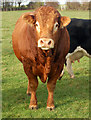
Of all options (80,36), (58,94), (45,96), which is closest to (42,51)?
(45,96)

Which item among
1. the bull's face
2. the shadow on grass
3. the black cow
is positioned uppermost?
the bull's face

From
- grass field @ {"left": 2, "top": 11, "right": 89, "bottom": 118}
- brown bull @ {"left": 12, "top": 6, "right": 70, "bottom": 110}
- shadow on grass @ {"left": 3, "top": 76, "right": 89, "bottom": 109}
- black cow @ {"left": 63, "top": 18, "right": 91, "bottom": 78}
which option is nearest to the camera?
brown bull @ {"left": 12, "top": 6, "right": 70, "bottom": 110}

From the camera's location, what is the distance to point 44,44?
4.18 metres

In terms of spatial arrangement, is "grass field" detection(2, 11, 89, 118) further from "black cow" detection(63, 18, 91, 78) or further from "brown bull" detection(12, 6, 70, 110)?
"black cow" detection(63, 18, 91, 78)

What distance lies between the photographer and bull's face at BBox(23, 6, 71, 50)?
4.21m

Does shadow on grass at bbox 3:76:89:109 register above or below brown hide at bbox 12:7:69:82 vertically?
below

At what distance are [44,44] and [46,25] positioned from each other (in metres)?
0.43

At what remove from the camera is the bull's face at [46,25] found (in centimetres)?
421

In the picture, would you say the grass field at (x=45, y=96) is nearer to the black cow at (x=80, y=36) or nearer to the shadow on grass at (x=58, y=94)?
the shadow on grass at (x=58, y=94)

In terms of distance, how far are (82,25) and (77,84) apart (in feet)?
6.26

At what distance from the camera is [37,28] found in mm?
4523

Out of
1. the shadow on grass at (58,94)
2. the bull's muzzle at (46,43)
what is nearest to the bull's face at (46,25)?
the bull's muzzle at (46,43)

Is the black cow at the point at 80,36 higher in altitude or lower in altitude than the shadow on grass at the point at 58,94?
higher

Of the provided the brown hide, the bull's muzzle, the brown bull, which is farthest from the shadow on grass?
the bull's muzzle
